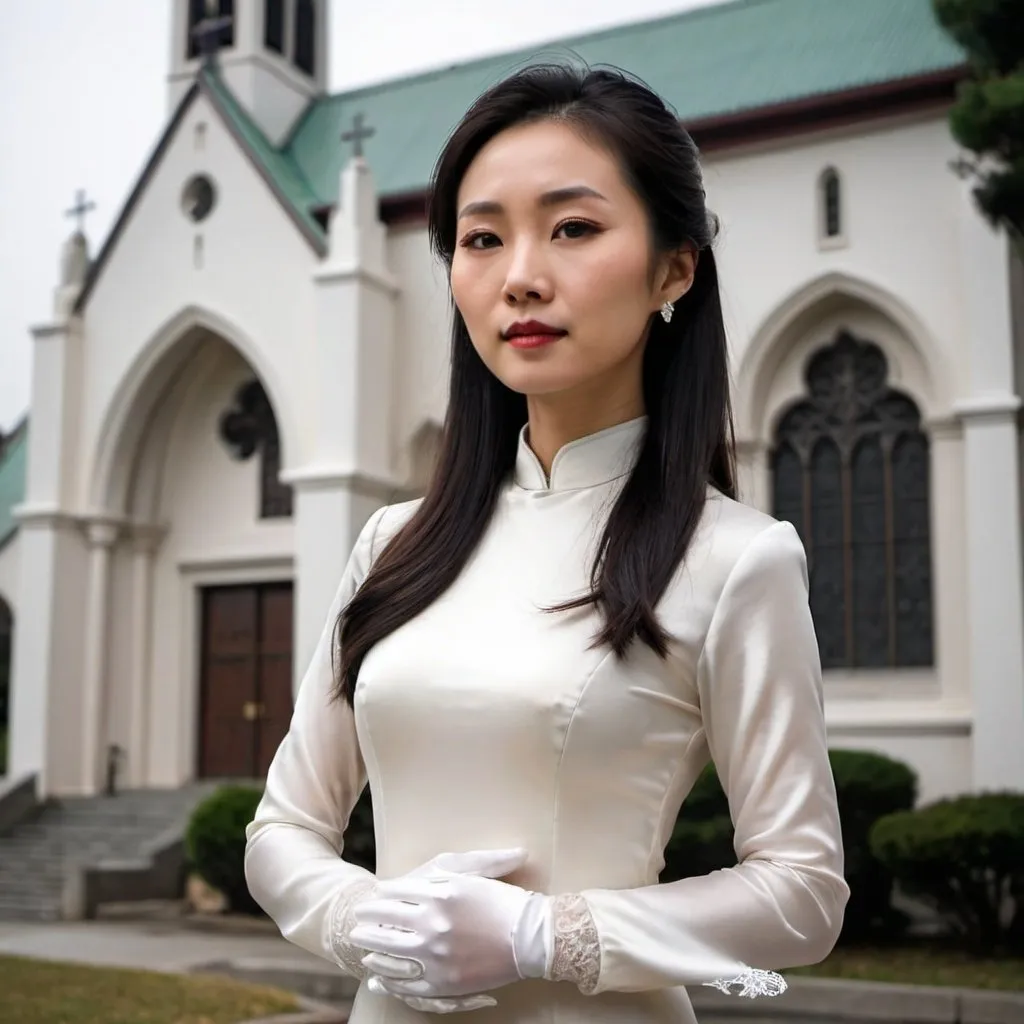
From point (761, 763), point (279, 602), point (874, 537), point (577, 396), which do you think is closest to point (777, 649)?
point (761, 763)

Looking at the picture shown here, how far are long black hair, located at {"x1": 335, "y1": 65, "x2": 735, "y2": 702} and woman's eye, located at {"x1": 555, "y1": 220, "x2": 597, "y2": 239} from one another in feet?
0.30

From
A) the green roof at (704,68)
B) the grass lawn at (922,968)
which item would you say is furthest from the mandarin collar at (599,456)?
the green roof at (704,68)

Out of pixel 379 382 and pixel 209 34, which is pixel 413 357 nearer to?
pixel 379 382

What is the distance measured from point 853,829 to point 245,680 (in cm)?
862

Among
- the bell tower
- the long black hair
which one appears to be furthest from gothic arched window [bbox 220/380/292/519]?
the long black hair

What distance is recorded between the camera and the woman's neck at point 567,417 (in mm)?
1928

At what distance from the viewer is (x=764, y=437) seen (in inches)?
570

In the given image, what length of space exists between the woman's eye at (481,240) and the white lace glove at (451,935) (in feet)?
2.64

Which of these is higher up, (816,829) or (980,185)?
(980,185)

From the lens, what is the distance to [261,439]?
1777 cm

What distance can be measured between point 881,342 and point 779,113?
2511 mm

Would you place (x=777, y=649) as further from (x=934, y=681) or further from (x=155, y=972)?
(x=934, y=681)

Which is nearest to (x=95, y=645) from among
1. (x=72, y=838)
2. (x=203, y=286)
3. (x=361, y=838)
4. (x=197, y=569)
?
(x=197, y=569)

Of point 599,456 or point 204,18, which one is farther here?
point 204,18
